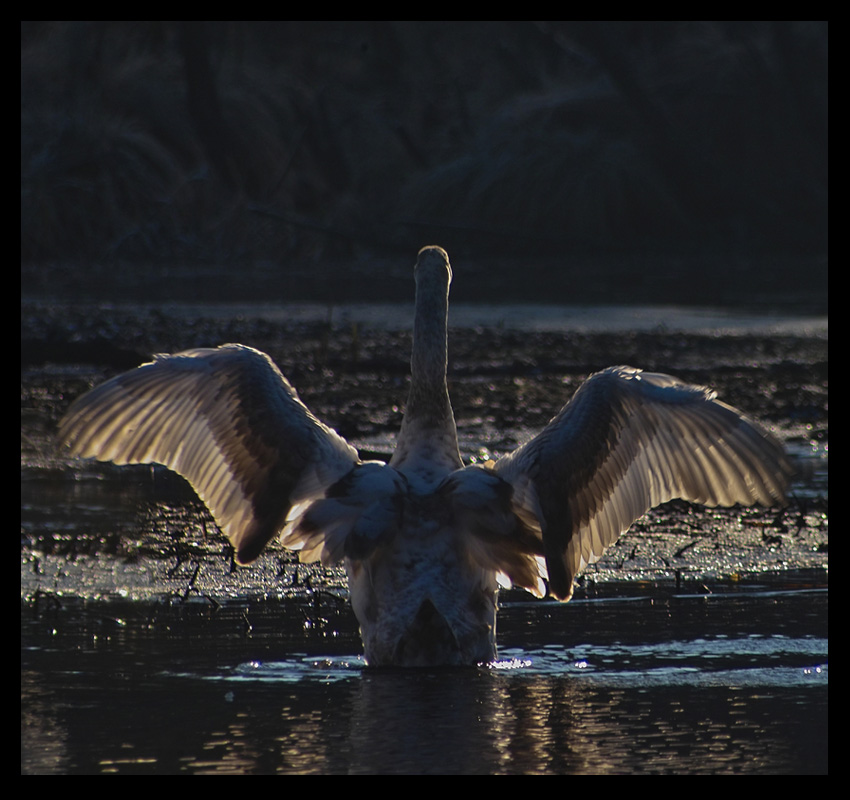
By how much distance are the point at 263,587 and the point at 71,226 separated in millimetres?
14634

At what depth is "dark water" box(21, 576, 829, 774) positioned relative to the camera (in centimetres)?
486

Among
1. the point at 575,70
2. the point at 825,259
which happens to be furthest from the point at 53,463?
the point at 575,70

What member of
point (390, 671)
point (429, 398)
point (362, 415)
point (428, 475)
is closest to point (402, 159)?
point (362, 415)

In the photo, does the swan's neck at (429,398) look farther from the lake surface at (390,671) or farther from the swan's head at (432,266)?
the lake surface at (390,671)

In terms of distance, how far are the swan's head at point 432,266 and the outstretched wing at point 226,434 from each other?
0.79 m

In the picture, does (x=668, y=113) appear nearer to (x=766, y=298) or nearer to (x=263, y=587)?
Result: (x=766, y=298)

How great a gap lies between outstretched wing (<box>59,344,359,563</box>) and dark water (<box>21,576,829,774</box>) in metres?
0.48

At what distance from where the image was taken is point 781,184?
22797 mm

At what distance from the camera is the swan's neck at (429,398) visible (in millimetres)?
6574

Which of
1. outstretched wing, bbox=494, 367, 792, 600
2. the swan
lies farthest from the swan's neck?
outstretched wing, bbox=494, 367, 792, 600

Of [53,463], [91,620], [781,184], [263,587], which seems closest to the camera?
[91,620]

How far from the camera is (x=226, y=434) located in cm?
662

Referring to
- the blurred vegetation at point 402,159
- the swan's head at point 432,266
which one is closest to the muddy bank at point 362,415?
the swan's head at point 432,266

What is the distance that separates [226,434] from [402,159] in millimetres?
17957
